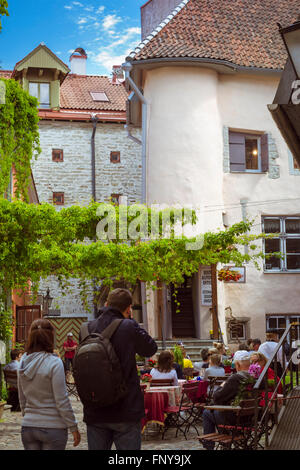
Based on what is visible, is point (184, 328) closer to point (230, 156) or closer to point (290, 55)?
point (230, 156)

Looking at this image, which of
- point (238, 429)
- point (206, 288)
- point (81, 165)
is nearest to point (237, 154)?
point (206, 288)

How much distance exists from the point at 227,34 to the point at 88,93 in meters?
10.7

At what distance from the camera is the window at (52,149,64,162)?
3144 cm

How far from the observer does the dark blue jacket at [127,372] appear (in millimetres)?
4812

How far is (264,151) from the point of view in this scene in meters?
23.7

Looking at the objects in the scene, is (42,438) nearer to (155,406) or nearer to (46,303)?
(155,406)

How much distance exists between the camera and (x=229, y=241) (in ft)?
54.1

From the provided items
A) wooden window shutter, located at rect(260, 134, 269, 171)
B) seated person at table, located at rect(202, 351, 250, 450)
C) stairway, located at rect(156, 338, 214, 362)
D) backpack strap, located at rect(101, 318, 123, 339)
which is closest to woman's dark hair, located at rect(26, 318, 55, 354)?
backpack strap, located at rect(101, 318, 123, 339)

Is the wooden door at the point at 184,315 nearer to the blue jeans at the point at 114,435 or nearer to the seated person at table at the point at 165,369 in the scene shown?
the seated person at table at the point at 165,369

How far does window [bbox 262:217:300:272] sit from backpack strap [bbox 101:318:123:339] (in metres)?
18.5

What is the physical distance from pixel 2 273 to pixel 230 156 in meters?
10.8

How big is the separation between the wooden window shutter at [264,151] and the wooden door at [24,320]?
8.77 meters

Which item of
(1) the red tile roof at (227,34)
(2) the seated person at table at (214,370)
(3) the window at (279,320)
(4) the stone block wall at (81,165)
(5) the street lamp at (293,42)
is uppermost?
(1) the red tile roof at (227,34)

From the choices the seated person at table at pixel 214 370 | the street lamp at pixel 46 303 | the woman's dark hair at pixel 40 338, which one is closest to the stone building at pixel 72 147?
the street lamp at pixel 46 303
